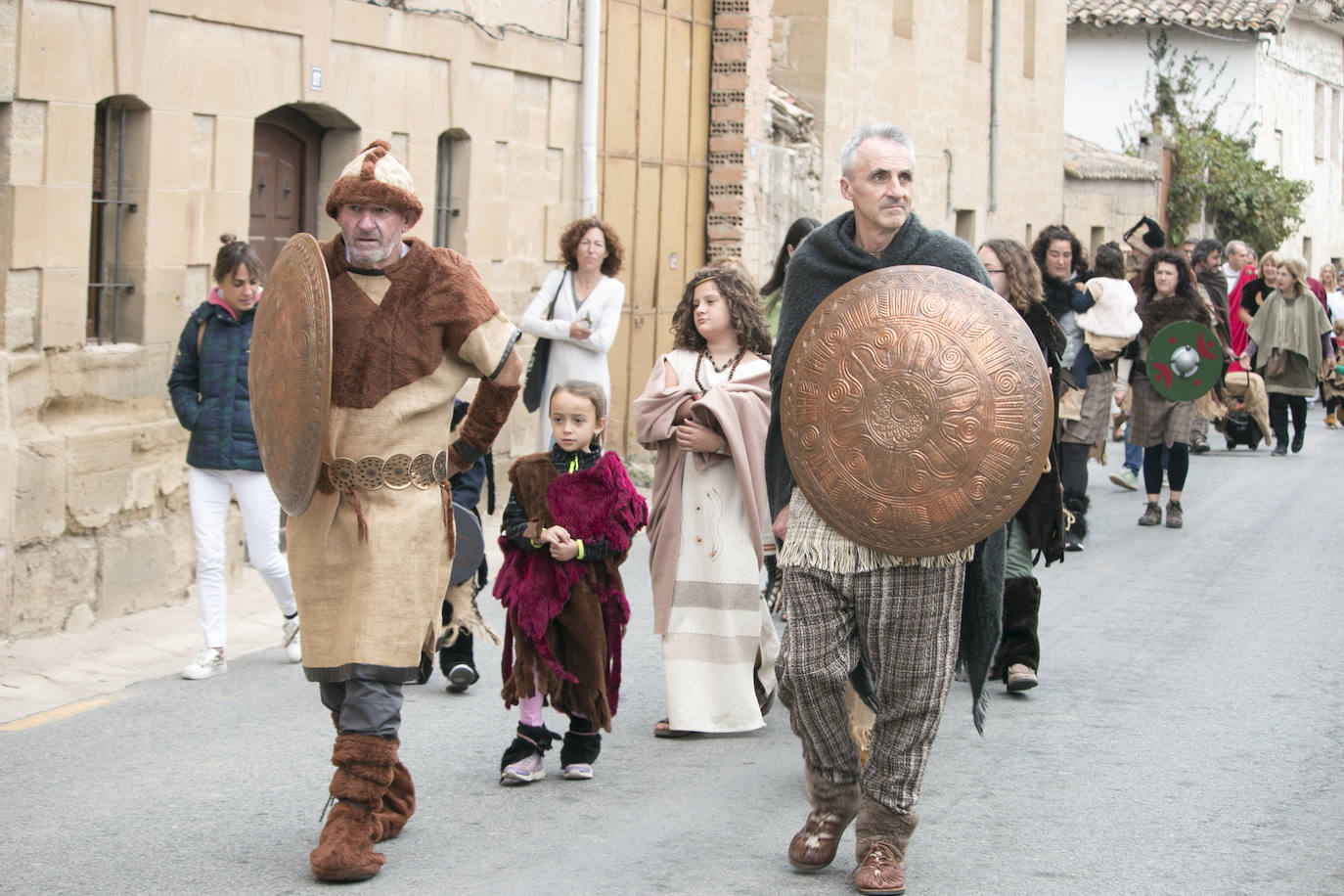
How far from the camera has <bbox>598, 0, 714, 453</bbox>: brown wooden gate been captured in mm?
13641

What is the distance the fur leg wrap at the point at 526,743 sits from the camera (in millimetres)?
5582

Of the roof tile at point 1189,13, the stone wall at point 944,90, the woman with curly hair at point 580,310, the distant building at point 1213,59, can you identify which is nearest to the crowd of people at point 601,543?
the woman with curly hair at point 580,310

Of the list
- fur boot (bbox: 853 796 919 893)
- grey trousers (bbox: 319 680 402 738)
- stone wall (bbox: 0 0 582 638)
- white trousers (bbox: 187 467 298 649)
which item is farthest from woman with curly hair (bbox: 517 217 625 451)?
fur boot (bbox: 853 796 919 893)

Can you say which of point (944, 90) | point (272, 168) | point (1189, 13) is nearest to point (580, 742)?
point (272, 168)

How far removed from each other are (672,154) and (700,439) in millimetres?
8813

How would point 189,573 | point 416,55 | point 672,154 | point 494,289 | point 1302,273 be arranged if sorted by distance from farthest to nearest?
point 1302,273 → point 672,154 → point 494,289 → point 416,55 → point 189,573

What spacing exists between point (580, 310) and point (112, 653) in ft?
11.5

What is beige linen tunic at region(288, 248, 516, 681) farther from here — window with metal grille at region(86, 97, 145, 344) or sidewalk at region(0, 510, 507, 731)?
window with metal grille at region(86, 97, 145, 344)

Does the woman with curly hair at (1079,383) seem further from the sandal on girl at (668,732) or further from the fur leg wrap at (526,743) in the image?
the fur leg wrap at (526,743)

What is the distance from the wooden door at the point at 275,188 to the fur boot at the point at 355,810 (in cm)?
566

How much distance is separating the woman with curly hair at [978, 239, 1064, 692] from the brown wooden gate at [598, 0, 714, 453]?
6577mm

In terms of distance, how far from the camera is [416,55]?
10867mm

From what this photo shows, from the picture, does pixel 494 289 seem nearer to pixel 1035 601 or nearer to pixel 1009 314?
pixel 1035 601

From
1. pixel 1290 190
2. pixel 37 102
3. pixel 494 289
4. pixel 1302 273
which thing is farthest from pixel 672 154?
pixel 1290 190
